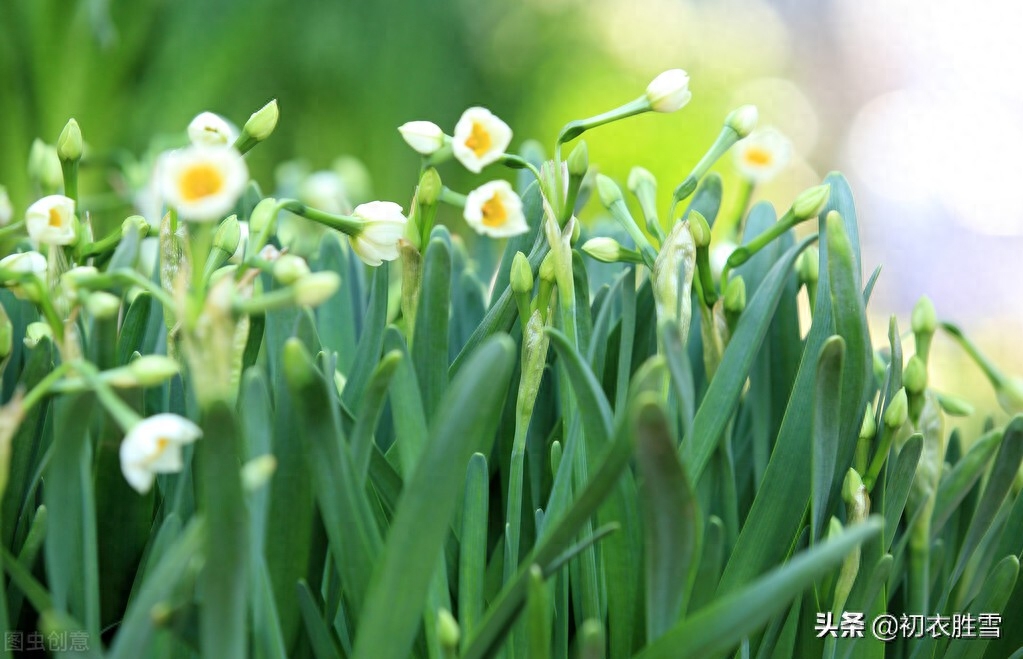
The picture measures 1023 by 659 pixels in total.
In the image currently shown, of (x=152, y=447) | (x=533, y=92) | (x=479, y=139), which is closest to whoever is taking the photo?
(x=152, y=447)

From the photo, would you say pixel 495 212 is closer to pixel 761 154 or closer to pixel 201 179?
pixel 201 179

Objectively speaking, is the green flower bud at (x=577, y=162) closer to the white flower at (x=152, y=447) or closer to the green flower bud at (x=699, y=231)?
the green flower bud at (x=699, y=231)

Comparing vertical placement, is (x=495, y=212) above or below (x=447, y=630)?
above

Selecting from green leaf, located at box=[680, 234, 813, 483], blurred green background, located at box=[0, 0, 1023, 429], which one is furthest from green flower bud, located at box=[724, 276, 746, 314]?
blurred green background, located at box=[0, 0, 1023, 429]

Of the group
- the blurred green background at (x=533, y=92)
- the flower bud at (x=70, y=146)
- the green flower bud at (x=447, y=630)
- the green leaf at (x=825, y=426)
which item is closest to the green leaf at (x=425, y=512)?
the green flower bud at (x=447, y=630)

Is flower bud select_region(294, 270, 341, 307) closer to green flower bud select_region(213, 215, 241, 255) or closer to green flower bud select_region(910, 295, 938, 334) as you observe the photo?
green flower bud select_region(213, 215, 241, 255)

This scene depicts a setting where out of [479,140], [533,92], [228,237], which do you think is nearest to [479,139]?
[479,140]
